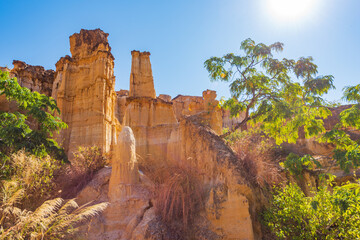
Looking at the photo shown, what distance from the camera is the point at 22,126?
10.9m

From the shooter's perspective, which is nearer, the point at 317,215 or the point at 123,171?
the point at 317,215

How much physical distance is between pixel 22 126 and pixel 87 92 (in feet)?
62.4

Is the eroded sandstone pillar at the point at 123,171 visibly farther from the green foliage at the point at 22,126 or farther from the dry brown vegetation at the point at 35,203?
the green foliage at the point at 22,126

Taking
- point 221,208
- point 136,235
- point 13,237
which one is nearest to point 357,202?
→ point 221,208

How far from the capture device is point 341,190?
267 inches

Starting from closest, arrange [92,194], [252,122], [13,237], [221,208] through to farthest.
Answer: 1. [13,237]
2. [221,208]
3. [92,194]
4. [252,122]

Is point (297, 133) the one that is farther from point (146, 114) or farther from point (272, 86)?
point (146, 114)

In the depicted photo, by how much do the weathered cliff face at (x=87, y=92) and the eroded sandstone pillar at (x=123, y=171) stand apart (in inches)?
602

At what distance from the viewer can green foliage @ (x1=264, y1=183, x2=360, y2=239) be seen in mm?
6511

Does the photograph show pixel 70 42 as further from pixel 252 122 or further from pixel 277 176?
pixel 277 176

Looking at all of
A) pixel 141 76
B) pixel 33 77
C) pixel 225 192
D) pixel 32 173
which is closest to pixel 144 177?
pixel 32 173

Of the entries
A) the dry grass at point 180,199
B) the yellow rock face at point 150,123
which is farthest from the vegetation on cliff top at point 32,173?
the yellow rock face at point 150,123

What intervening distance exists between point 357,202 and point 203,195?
4.49 meters

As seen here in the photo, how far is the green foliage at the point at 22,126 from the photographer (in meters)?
10.2
